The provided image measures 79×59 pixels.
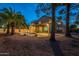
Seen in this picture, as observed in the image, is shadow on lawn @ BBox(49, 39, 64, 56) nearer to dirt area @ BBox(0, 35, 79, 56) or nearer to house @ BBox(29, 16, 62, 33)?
dirt area @ BBox(0, 35, 79, 56)

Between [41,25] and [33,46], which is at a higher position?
[41,25]

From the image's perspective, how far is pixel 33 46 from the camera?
8.73 meters

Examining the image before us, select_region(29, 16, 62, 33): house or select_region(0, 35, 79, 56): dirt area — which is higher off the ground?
select_region(29, 16, 62, 33): house

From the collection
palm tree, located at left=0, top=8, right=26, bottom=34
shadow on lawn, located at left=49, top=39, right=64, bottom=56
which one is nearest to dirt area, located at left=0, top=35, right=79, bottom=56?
shadow on lawn, located at left=49, top=39, right=64, bottom=56

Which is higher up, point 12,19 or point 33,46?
point 12,19

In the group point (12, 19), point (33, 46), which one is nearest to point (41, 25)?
point (33, 46)

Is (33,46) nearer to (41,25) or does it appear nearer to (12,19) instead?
(41,25)

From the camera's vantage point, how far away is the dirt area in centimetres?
870

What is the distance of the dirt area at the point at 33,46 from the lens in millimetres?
8695

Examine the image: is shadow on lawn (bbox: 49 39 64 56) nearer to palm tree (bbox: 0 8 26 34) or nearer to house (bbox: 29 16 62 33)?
house (bbox: 29 16 62 33)

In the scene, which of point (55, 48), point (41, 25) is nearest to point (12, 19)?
point (41, 25)

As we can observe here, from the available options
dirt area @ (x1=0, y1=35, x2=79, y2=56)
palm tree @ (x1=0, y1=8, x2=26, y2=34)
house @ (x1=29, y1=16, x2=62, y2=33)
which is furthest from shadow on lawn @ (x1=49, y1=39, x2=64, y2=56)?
palm tree @ (x1=0, y1=8, x2=26, y2=34)

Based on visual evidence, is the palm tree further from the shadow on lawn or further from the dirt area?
the shadow on lawn

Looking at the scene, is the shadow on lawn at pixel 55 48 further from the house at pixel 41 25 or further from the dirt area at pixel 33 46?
the house at pixel 41 25
